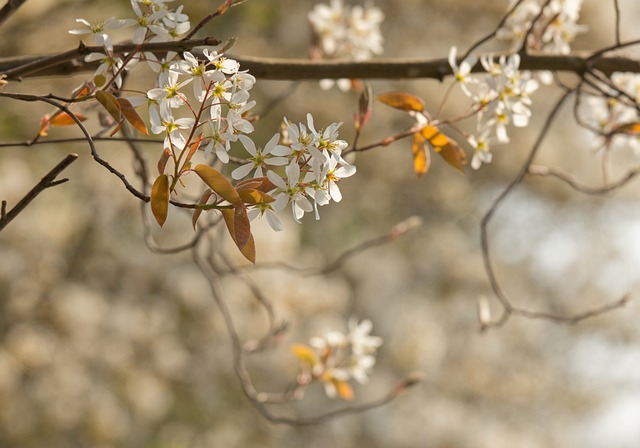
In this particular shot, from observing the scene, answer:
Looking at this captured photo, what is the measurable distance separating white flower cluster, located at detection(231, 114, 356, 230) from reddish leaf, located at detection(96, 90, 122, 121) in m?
0.06

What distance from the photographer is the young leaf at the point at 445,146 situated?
1.41 feet

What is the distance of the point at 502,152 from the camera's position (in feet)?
8.86

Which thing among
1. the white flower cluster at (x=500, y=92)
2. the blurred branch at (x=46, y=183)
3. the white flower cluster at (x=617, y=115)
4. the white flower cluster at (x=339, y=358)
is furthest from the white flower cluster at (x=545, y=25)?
the blurred branch at (x=46, y=183)

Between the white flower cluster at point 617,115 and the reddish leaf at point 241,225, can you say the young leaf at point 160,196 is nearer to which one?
the reddish leaf at point 241,225

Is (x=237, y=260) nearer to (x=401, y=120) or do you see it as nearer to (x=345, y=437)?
(x=345, y=437)

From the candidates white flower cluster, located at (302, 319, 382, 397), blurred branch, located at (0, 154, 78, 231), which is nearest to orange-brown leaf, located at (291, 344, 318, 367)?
white flower cluster, located at (302, 319, 382, 397)

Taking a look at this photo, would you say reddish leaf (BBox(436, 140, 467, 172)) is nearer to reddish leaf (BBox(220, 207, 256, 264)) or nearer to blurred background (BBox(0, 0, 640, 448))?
reddish leaf (BBox(220, 207, 256, 264))

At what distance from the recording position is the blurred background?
1.44 m

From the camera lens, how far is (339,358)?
694 millimetres

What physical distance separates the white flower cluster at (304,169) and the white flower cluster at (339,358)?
0.36 m

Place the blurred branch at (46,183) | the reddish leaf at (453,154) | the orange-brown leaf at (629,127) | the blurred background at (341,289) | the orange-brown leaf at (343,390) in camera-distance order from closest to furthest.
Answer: the blurred branch at (46,183)
the reddish leaf at (453,154)
the orange-brown leaf at (629,127)
the orange-brown leaf at (343,390)
the blurred background at (341,289)

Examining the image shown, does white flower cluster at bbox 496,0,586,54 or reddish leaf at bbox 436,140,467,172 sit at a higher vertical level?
reddish leaf at bbox 436,140,467,172

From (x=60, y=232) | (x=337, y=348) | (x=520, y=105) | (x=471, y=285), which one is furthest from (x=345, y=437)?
(x=520, y=105)

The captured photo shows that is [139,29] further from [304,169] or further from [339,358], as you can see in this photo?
[339,358]
